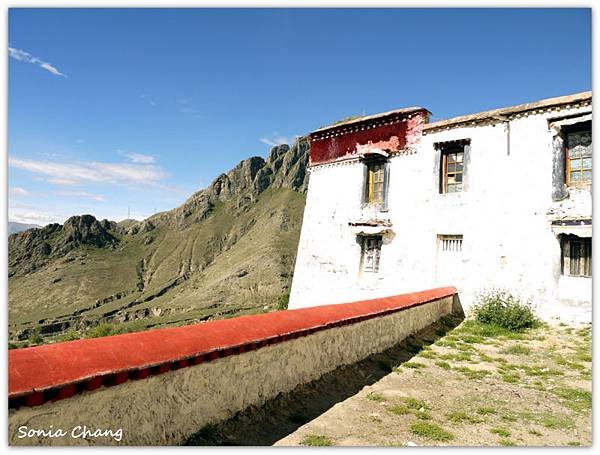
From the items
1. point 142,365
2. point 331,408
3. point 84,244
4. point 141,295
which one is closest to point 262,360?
point 331,408

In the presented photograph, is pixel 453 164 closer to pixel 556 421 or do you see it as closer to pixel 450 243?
pixel 450 243

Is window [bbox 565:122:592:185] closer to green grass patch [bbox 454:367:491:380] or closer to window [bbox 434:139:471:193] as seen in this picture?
window [bbox 434:139:471:193]

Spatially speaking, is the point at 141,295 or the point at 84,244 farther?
the point at 84,244

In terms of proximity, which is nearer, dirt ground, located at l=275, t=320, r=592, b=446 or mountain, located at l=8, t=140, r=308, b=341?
dirt ground, located at l=275, t=320, r=592, b=446

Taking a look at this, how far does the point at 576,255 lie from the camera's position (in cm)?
1076

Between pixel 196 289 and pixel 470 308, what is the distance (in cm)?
8594

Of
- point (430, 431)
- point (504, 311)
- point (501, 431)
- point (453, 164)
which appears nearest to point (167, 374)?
point (430, 431)

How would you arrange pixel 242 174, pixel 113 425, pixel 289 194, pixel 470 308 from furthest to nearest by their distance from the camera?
pixel 242 174 < pixel 289 194 < pixel 470 308 < pixel 113 425

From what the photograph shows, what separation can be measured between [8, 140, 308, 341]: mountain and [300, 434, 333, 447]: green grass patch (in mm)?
64781

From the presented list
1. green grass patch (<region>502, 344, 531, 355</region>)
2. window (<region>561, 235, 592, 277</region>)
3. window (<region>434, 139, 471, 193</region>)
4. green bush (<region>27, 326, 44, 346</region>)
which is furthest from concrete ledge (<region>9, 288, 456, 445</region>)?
green bush (<region>27, 326, 44, 346</region>)

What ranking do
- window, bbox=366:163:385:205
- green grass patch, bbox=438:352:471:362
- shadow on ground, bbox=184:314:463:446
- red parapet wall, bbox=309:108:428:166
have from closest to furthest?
1. shadow on ground, bbox=184:314:463:446
2. green grass patch, bbox=438:352:471:362
3. red parapet wall, bbox=309:108:428:166
4. window, bbox=366:163:385:205

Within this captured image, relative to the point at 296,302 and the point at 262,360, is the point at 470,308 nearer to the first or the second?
the point at 296,302

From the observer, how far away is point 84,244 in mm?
123625

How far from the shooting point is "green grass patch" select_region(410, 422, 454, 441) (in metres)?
4.52
